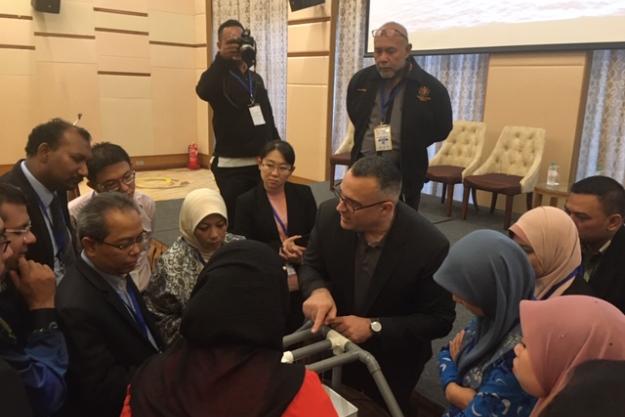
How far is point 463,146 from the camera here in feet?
17.1

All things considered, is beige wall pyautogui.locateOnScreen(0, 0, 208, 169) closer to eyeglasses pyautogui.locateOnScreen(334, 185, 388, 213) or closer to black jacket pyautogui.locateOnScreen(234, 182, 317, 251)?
black jacket pyautogui.locateOnScreen(234, 182, 317, 251)

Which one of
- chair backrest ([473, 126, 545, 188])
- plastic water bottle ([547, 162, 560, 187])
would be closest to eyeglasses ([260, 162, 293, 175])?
chair backrest ([473, 126, 545, 188])

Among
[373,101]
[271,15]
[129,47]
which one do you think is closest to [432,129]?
[373,101]

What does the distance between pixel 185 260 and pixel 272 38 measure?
18.7 ft

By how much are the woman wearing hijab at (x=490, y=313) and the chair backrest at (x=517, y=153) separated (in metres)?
3.53

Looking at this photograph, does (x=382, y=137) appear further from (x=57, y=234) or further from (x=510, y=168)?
(x=510, y=168)

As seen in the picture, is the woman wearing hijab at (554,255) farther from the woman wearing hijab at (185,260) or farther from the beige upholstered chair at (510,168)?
the beige upholstered chair at (510,168)

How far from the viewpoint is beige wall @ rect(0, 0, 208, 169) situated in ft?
22.4

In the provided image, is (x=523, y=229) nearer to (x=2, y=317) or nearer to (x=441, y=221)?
(x=2, y=317)

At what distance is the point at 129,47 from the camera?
757cm

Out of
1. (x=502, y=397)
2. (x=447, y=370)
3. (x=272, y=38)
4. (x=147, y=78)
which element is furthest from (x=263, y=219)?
(x=147, y=78)

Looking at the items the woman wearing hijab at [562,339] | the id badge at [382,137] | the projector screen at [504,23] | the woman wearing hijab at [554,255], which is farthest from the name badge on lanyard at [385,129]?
the projector screen at [504,23]

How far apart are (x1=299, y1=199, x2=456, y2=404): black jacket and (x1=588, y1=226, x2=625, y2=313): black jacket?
52 cm

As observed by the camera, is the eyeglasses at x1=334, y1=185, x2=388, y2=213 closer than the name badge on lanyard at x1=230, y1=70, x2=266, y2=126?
Yes
